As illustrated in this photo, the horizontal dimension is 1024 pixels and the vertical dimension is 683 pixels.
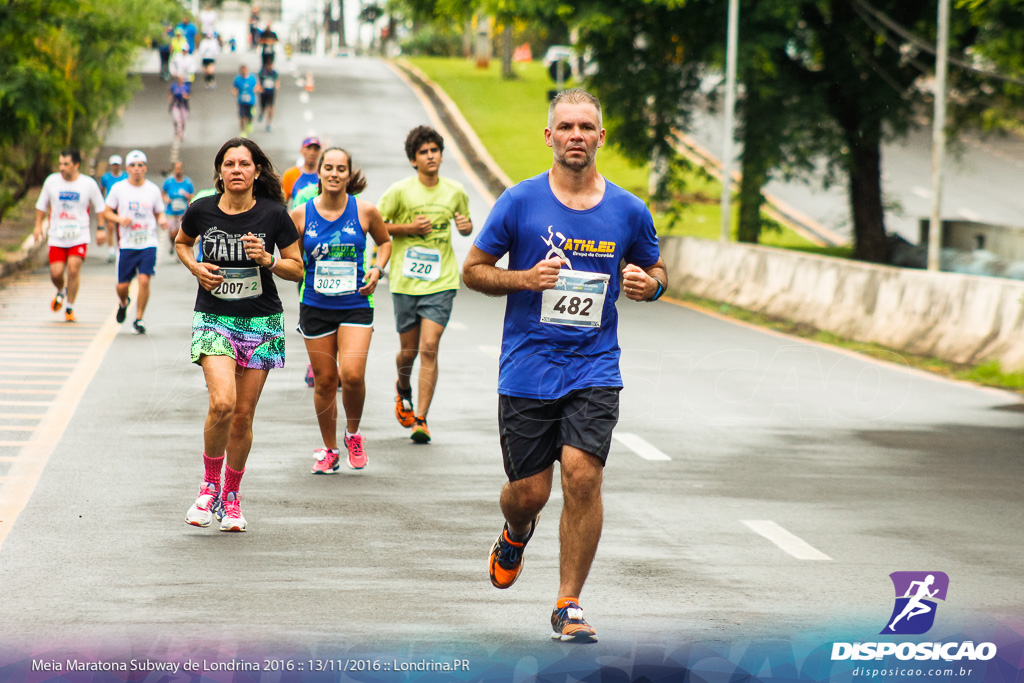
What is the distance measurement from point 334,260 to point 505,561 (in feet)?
12.0

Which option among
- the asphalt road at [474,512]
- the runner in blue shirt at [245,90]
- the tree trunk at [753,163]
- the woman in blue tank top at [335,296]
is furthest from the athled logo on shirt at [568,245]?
the runner in blue shirt at [245,90]

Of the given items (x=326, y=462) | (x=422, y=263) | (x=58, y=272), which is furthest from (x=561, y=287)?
(x=58, y=272)

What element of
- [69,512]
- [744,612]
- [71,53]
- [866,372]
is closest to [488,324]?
[866,372]

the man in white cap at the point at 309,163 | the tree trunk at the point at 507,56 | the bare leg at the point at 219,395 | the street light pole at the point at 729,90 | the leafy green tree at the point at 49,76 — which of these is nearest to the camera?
the bare leg at the point at 219,395

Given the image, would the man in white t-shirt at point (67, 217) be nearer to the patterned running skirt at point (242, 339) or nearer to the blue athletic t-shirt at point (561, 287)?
the patterned running skirt at point (242, 339)

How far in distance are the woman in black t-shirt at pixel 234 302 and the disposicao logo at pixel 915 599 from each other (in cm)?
313

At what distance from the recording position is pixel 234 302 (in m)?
7.88

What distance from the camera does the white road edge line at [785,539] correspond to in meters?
7.51

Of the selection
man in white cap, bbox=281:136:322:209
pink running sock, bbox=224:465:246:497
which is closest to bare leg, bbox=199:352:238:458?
pink running sock, bbox=224:465:246:497

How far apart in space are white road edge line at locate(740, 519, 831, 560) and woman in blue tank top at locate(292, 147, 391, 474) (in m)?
2.60

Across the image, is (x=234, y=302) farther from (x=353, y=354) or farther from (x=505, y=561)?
(x=505, y=561)

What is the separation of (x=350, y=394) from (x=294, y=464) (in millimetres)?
631

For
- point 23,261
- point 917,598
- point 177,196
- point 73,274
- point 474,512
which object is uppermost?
point 917,598

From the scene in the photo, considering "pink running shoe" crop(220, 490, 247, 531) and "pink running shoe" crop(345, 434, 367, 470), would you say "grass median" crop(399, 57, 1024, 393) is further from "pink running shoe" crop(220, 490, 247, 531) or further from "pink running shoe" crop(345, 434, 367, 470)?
"pink running shoe" crop(220, 490, 247, 531)
